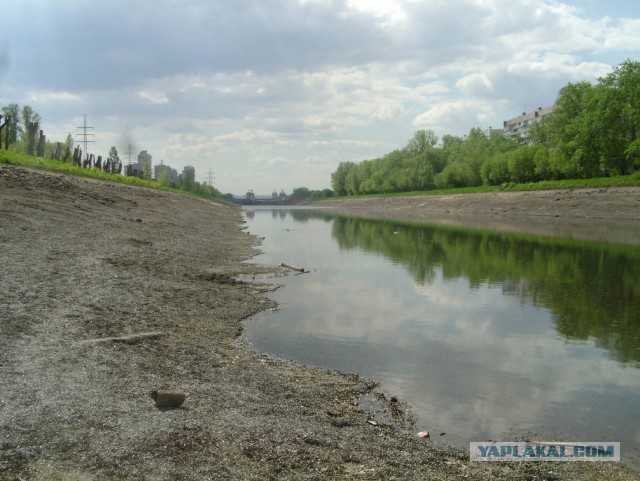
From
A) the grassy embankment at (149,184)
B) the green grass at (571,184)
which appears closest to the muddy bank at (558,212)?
the green grass at (571,184)

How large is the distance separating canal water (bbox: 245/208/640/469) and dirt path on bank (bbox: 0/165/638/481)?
3.47 ft

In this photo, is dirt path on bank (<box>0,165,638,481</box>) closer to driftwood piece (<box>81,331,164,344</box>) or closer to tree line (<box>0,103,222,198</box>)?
driftwood piece (<box>81,331,164,344</box>)

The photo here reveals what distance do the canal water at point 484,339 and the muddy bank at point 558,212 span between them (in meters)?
19.3

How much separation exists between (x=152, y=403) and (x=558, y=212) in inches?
2736

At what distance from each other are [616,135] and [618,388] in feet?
229

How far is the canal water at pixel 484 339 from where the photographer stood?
900 cm

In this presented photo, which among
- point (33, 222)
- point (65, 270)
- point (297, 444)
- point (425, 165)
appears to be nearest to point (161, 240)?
point (33, 222)

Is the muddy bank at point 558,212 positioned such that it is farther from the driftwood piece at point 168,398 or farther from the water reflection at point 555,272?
the driftwood piece at point 168,398

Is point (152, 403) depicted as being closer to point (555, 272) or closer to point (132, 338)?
point (132, 338)

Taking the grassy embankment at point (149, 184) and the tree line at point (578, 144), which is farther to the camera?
the tree line at point (578, 144)

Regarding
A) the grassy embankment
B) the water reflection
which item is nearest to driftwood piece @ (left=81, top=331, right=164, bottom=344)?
the water reflection

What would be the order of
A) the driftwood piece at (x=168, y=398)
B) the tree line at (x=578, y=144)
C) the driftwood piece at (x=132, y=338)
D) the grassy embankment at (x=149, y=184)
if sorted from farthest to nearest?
the tree line at (x=578, y=144)
the grassy embankment at (x=149, y=184)
the driftwood piece at (x=132, y=338)
the driftwood piece at (x=168, y=398)

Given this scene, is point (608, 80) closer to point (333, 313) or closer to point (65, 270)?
point (333, 313)

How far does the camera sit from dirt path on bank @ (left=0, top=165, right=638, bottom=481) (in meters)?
6.01
